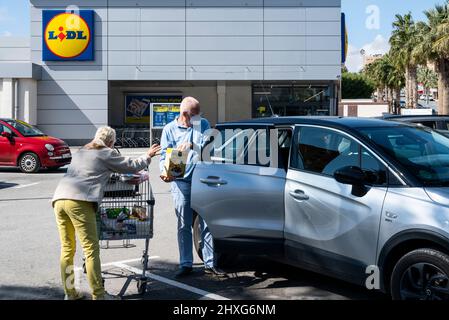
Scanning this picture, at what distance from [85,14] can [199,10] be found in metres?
6.90

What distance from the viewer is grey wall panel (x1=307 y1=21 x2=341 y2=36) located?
108 feet

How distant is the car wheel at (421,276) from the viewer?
3873mm

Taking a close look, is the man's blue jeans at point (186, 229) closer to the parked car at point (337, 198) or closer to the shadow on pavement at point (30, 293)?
the parked car at point (337, 198)

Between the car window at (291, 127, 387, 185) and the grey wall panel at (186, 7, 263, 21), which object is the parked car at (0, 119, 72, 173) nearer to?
the car window at (291, 127, 387, 185)

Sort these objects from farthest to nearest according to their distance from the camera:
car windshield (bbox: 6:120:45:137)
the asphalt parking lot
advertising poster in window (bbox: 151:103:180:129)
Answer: advertising poster in window (bbox: 151:103:180:129) < car windshield (bbox: 6:120:45:137) < the asphalt parking lot

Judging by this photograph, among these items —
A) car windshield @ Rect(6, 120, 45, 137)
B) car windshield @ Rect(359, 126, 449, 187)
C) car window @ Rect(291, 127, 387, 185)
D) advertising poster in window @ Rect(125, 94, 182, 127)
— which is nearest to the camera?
car windshield @ Rect(359, 126, 449, 187)

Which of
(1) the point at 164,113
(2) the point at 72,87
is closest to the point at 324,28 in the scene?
(1) the point at 164,113

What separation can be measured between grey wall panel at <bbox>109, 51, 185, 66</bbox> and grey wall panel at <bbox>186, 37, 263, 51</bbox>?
96cm

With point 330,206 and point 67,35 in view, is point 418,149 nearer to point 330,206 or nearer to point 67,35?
point 330,206

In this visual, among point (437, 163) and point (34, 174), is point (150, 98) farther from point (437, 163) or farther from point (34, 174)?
point (437, 163)

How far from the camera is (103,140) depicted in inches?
191

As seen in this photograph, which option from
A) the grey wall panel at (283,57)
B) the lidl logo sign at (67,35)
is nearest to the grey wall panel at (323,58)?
the grey wall panel at (283,57)

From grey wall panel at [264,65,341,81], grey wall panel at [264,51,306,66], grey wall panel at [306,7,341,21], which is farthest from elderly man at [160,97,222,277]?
grey wall panel at [306,7,341,21]

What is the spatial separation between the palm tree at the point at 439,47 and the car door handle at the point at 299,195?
31.8 meters
